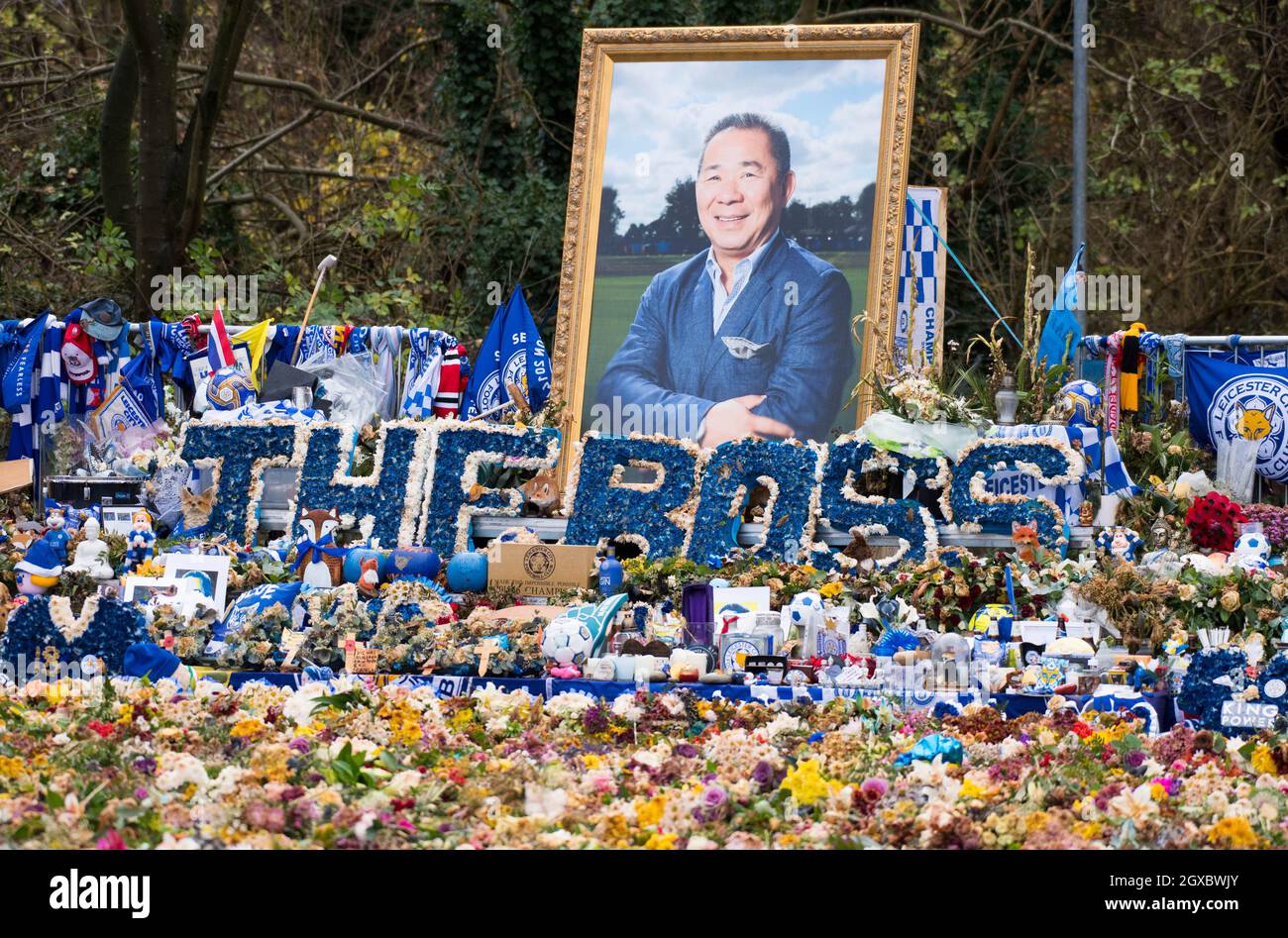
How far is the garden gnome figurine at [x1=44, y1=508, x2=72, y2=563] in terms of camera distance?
8.30 meters

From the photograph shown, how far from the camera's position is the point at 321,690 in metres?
6.27

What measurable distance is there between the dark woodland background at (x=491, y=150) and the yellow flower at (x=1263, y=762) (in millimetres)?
9935

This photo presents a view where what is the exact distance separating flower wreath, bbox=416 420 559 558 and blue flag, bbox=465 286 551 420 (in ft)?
4.99

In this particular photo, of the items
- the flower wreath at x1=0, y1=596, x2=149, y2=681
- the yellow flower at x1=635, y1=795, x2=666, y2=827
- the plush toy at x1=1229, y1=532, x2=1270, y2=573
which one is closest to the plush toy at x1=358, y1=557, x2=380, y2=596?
the flower wreath at x1=0, y1=596, x2=149, y2=681

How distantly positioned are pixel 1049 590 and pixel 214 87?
885cm

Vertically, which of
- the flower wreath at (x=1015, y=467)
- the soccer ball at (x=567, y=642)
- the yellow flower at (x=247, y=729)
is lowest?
the yellow flower at (x=247, y=729)

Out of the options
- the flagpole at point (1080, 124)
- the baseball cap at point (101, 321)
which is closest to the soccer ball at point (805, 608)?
the baseball cap at point (101, 321)

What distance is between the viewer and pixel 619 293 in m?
11.6

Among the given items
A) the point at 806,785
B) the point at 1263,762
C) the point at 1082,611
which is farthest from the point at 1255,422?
the point at 806,785

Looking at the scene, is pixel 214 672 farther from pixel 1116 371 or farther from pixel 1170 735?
pixel 1116 371

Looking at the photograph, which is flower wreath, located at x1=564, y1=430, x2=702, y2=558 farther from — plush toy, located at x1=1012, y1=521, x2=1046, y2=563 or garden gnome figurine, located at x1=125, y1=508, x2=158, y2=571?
garden gnome figurine, located at x1=125, y1=508, x2=158, y2=571

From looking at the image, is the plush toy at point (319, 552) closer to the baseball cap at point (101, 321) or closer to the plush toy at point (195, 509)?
the plush toy at point (195, 509)

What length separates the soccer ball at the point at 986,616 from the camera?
749 centimetres
